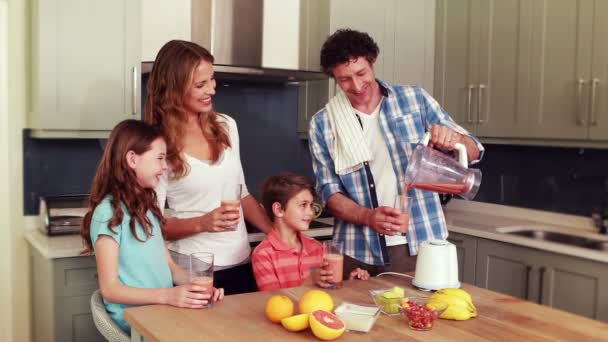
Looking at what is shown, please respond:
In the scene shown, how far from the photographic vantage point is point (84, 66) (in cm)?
292

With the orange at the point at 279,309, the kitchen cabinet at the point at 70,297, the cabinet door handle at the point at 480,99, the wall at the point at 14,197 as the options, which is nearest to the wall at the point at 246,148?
the wall at the point at 14,197

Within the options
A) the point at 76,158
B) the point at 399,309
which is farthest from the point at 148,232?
the point at 76,158

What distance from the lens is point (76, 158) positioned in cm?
329

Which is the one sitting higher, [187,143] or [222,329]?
[187,143]

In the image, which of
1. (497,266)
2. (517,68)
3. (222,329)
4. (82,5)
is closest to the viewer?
(222,329)

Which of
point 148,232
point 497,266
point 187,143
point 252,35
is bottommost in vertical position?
point 497,266

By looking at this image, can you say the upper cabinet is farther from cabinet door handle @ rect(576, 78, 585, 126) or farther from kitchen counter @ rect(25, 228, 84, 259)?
kitchen counter @ rect(25, 228, 84, 259)

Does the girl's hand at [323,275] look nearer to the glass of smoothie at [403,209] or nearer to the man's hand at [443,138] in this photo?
the glass of smoothie at [403,209]

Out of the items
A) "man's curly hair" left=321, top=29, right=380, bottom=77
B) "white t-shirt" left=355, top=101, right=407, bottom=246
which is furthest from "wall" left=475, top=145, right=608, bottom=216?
"man's curly hair" left=321, top=29, right=380, bottom=77

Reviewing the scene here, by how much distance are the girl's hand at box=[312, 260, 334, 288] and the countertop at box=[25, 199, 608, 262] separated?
1239mm

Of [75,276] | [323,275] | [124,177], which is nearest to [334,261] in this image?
[323,275]

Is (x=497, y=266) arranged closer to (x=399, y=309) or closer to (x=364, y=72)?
(x=364, y=72)

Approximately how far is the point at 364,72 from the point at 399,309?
943mm

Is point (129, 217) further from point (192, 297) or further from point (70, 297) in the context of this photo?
point (70, 297)
